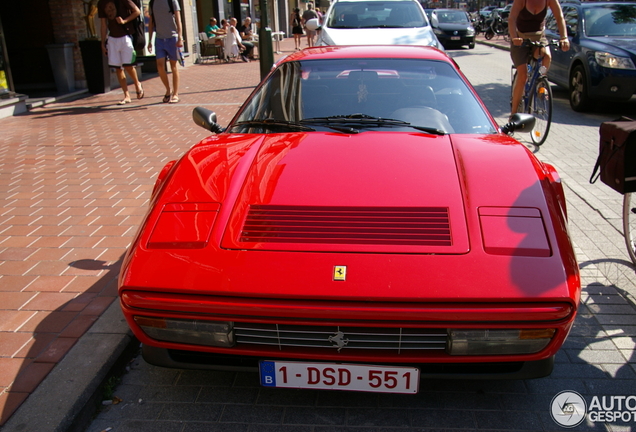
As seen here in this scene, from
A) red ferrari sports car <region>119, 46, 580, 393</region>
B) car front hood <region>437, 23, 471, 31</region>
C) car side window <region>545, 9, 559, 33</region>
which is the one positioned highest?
car side window <region>545, 9, 559, 33</region>

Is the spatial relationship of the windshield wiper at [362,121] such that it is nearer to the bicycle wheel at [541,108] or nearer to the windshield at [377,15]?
the bicycle wheel at [541,108]

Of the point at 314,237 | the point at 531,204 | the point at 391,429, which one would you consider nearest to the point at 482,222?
the point at 531,204

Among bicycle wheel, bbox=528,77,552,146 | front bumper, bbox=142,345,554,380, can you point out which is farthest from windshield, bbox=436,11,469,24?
front bumper, bbox=142,345,554,380

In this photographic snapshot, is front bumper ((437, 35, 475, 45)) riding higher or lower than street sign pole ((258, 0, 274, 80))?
lower

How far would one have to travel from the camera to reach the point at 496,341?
6.87ft

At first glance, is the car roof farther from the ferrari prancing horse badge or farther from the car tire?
the car tire

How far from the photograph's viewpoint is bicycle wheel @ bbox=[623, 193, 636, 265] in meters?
3.70

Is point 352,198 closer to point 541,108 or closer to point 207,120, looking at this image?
point 207,120

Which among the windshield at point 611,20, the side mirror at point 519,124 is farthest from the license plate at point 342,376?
the windshield at point 611,20

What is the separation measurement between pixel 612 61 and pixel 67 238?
25.4ft

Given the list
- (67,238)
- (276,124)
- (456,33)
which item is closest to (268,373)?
(276,124)

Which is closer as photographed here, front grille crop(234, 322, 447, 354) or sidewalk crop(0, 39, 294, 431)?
front grille crop(234, 322, 447, 354)

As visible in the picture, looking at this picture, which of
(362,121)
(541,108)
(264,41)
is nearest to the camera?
(362,121)

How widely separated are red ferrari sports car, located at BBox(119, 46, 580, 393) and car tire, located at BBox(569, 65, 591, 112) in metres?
6.71
